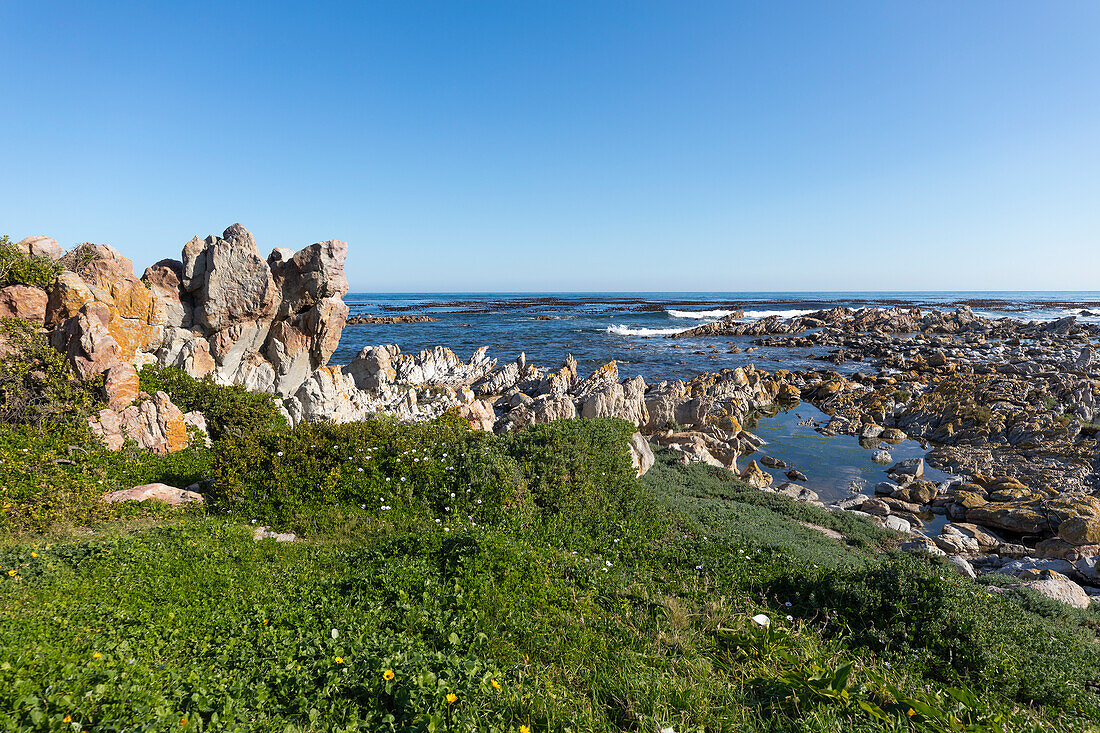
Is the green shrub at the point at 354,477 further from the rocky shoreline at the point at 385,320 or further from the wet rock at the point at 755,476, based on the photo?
the rocky shoreline at the point at 385,320

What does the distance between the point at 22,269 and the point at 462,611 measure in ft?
48.9

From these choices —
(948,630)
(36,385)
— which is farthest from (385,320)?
(948,630)

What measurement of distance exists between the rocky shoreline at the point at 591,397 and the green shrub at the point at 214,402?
0.56 meters

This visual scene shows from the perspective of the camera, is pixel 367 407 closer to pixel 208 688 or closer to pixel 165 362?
pixel 165 362

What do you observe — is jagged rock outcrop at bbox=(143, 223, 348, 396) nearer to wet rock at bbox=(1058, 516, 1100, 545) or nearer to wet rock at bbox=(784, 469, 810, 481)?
wet rock at bbox=(784, 469, 810, 481)

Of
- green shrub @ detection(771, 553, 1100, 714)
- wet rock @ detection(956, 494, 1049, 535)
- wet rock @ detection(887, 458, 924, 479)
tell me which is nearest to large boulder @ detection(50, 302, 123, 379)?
green shrub @ detection(771, 553, 1100, 714)

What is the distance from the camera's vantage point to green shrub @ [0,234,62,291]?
40.3ft

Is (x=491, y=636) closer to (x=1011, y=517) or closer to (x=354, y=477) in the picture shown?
(x=354, y=477)

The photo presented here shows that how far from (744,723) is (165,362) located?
68.6 ft

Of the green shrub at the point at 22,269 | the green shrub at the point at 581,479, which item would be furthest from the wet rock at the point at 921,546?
the green shrub at the point at 22,269

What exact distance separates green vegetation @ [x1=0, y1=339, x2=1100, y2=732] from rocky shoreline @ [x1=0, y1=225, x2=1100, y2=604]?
364 centimetres

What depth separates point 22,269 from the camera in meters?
12.4

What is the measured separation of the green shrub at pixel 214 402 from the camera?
13.6 metres

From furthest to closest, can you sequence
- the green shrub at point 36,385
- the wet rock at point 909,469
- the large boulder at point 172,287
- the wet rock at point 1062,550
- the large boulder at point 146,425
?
the large boulder at point 172,287, the wet rock at point 909,469, the wet rock at point 1062,550, the large boulder at point 146,425, the green shrub at point 36,385
